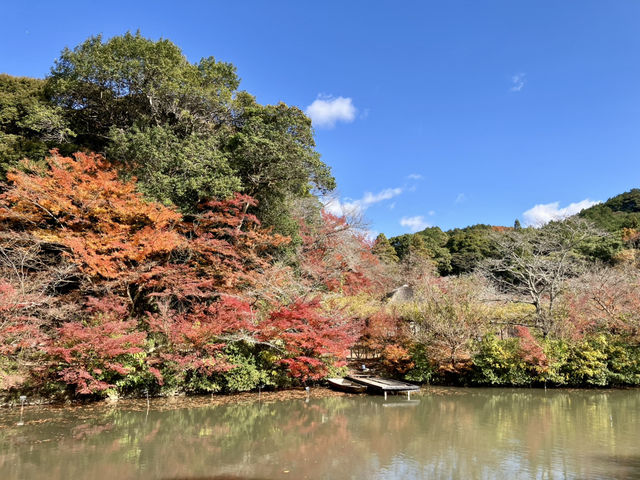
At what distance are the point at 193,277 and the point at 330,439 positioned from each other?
285 inches

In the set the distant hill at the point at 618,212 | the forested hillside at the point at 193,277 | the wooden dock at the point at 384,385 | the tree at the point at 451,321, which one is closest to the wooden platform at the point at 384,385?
the wooden dock at the point at 384,385

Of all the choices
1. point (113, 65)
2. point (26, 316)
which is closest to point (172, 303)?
point (26, 316)

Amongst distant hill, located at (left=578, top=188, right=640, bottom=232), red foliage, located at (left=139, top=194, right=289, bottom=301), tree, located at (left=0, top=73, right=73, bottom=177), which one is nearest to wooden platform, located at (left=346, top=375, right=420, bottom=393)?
red foliage, located at (left=139, top=194, right=289, bottom=301)

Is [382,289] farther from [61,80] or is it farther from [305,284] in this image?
[61,80]

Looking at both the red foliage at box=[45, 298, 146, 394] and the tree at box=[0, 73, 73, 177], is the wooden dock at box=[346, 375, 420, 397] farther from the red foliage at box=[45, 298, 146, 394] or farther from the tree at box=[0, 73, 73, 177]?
the tree at box=[0, 73, 73, 177]

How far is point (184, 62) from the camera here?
15.0 m

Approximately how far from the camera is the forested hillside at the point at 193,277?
10.5 m

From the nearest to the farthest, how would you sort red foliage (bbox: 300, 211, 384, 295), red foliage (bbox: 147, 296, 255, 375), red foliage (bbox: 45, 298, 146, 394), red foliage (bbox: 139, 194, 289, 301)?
red foliage (bbox: 45, 298, 146, 394) < red foliage (bbox: 147, 296, 255, 375) < red foliage (bbox: 139, 194, 289, 301) < red foliage (bbox: 300, 211, 384, 295)

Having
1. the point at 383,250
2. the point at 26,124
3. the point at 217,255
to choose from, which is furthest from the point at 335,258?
the point at 26,124

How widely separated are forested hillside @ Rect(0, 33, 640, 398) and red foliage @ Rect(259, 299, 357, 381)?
2.3 inches

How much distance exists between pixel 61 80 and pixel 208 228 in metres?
6.94

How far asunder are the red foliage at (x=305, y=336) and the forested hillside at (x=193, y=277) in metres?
0.06

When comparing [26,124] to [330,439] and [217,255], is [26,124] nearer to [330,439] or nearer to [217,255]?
[217,255]

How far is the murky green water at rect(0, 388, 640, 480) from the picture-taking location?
582 cm
